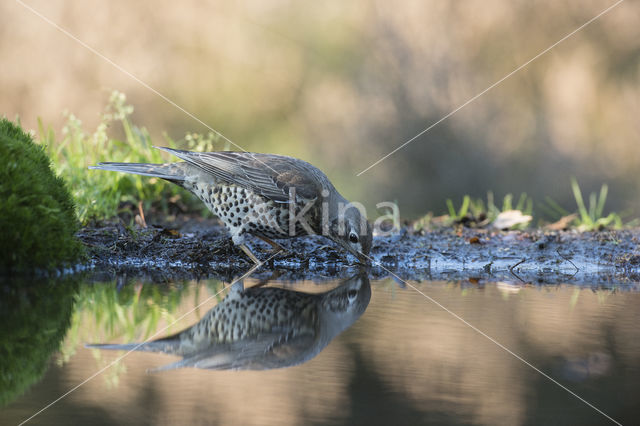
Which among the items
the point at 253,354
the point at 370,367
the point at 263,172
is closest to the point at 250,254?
the point at 263,172

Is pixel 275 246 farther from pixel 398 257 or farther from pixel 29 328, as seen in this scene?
pixel 29 328

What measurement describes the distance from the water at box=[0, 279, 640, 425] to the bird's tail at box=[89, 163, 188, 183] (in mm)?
1926

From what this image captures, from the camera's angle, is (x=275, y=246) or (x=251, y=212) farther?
(x=275, y=246)

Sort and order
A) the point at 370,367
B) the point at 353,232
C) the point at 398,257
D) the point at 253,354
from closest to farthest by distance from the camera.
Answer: the point at 370,367 < the point at 253,354 < the point at 353,232 < the point at 398,257

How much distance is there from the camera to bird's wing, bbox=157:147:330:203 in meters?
6.11

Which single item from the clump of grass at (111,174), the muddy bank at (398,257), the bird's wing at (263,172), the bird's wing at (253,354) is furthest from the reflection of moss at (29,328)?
the clump of grass at (111,174)

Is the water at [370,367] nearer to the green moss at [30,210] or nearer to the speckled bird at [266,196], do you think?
the green moss at [30,210]

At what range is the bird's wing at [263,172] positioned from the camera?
6.11 m

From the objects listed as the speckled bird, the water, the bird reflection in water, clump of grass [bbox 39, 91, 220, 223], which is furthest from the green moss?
clump of grass [bbox 39, 91, 220, 223]

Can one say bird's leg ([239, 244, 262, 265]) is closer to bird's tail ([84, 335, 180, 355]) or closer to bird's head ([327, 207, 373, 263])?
bird's head ([327, 207, 373, 263])

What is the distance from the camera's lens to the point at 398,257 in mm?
6188

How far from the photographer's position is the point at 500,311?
4.21 meters

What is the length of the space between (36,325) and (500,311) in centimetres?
253

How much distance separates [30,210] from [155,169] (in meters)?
1.84
